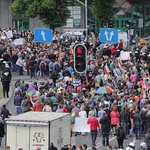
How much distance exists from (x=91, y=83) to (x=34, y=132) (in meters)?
13.9

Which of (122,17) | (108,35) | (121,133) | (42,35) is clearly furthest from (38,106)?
(122,17)

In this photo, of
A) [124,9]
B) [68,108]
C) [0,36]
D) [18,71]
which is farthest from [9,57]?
[124,9]

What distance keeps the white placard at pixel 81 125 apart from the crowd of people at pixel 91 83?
0.79 feet

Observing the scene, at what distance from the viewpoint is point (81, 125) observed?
3319 centimetres

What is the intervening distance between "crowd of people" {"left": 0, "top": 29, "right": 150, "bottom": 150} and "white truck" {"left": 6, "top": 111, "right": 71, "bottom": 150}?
3.47 m

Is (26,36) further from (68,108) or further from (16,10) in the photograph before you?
(68,108)

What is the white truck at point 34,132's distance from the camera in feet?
87.7

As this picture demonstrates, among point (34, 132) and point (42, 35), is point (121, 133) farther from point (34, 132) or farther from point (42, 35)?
point (42, 35)

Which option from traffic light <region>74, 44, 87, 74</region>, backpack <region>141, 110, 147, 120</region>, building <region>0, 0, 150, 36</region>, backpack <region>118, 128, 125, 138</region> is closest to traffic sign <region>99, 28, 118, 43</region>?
backpack <region>141, 110, 147, 120</region>

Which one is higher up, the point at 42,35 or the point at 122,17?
the point at 122,17

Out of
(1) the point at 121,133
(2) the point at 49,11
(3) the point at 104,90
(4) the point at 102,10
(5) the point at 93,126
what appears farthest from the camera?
(4) the point at 102,10

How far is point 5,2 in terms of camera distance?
82.6 m

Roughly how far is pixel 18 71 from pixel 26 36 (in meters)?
12.5

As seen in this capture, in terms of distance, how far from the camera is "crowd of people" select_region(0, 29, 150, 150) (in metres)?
33.0
